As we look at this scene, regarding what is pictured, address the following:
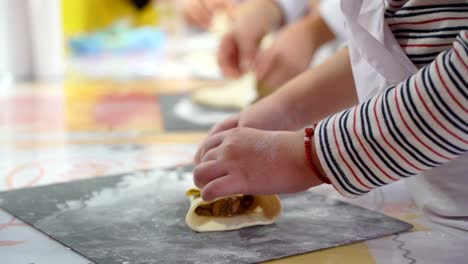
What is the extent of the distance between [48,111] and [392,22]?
2.26 ft

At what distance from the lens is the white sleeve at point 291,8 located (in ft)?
3.99

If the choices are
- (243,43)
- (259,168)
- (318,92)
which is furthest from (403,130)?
(243,43)

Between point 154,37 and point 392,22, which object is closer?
point 392,22

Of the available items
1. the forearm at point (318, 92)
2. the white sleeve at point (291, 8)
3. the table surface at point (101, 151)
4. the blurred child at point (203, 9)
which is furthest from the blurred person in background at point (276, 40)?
the blurred child at point (203, 9)

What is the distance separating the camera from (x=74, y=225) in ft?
2.09

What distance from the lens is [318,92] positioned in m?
0.80

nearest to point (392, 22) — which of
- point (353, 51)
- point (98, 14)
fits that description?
point (353, 51)

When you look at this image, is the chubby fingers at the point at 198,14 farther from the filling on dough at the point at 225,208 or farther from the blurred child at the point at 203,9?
the filling on dough at the point at 225,208

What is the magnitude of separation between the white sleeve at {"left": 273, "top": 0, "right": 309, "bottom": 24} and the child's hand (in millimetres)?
614

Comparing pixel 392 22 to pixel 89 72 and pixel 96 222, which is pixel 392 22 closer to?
pixel 96 222

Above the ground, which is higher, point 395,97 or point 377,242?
point 395,97

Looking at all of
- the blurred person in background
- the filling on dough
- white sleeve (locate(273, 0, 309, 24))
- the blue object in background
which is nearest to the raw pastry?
the filling on dough

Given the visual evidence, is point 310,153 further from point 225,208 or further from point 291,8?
point 291,8

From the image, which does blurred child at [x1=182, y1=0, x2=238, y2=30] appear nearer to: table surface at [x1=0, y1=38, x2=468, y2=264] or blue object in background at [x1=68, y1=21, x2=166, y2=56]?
blue object in background at [x1=68, y1=21, x2=166, y2=56]
